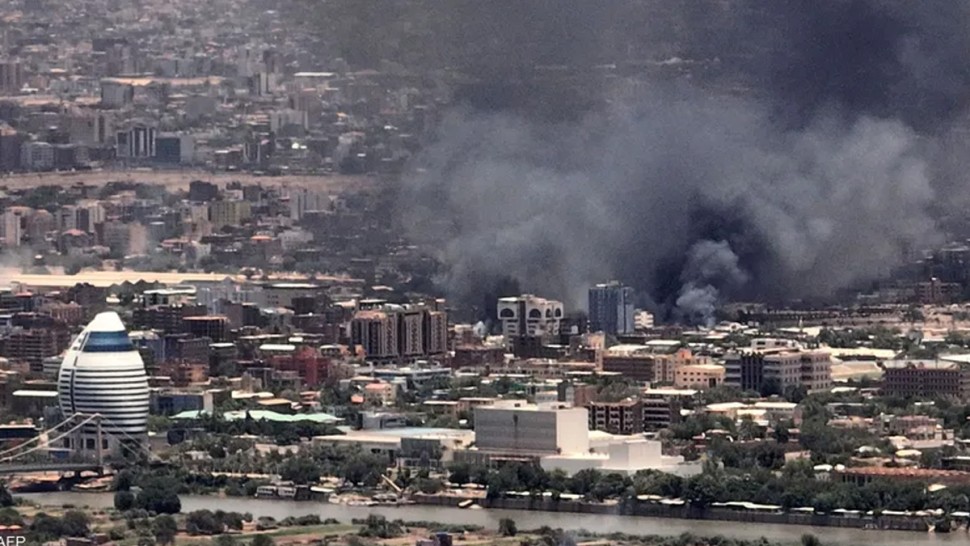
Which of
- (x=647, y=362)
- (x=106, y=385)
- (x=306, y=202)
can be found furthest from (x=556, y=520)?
(x=306, y=202)

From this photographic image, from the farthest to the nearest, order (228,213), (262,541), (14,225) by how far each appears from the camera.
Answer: (228,213), (14,225), (262,541)

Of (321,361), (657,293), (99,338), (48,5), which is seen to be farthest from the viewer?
(48,5)

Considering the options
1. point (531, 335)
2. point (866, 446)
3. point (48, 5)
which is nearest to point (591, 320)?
point (531, 335)

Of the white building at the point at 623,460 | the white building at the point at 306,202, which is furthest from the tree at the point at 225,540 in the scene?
the white building at the point at 306,202

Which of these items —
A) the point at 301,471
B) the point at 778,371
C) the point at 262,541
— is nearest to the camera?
the point at 262,541

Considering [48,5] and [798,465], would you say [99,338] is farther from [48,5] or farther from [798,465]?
[48,5]

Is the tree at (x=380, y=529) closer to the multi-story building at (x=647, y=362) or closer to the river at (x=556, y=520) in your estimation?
the river at (x=556, y=520)

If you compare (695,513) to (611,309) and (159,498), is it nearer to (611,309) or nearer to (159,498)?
(159,498)
